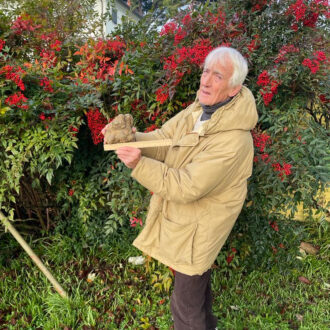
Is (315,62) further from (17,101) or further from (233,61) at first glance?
(17,101)

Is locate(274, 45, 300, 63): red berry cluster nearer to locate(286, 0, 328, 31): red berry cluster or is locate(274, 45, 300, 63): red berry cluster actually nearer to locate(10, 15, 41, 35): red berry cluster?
locate(286, 0, 328, 31): red berry cluster

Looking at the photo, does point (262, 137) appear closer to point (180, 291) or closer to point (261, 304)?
point (180, 291)

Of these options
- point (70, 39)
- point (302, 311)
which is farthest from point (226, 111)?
point (70, 39)

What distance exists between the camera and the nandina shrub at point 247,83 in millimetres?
2016

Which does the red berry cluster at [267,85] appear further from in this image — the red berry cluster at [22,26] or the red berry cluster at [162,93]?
the red berry cluster at [22,26]

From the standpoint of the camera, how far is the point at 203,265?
5.26 feet

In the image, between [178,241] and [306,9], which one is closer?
[178,241]

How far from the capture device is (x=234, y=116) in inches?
55.2

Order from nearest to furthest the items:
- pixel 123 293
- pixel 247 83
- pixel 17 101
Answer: pixel 17 101
pixel 247 83
pixel 123 293

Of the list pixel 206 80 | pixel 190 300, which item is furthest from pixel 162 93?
pixel 190 300

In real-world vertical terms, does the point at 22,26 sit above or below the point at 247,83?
above

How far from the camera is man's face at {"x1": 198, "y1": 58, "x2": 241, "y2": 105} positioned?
1428 mm

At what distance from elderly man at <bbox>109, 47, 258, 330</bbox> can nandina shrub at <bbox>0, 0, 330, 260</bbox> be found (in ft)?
1.66

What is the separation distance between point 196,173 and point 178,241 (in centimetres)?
45
